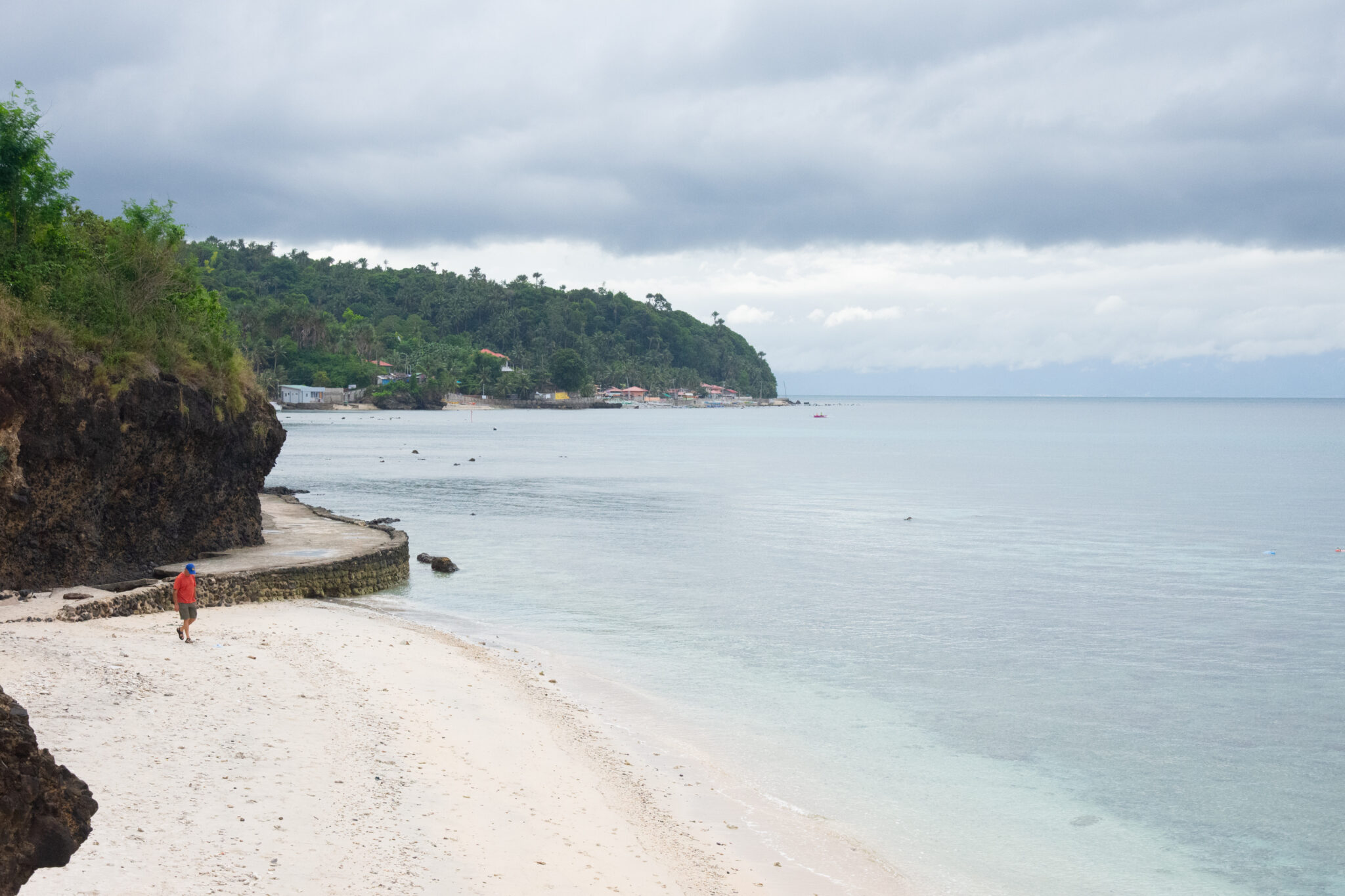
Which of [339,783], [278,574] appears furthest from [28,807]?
[278,574]

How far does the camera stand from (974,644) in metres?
21.6

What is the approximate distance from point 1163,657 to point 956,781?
9.05 m

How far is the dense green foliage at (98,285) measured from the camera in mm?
20000

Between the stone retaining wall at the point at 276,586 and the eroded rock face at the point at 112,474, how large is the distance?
6.54ft

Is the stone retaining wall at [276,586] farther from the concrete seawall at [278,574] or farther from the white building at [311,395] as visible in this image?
the white building at [311,395]

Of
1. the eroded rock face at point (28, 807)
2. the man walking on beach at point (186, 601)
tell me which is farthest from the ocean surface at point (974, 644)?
the eroded rock face at point (28, 807)

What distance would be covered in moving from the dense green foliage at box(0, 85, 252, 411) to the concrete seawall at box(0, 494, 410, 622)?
403 cm

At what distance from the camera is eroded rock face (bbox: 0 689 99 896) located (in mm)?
4871

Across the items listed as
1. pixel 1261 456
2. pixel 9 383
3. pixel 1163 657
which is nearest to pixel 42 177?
pixel 9 383

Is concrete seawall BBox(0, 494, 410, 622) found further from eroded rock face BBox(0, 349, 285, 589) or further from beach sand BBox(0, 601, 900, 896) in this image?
beach sand BBox(0, 601, 900, 896)

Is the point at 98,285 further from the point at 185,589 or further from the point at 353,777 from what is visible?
the point at 353,777

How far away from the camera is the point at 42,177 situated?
21.8 metres

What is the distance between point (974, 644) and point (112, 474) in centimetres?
1855

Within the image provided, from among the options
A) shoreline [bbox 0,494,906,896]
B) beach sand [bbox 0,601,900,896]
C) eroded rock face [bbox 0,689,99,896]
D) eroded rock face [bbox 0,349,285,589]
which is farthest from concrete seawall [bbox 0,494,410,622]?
eroded rock face [bbox 0,689,99,896]
